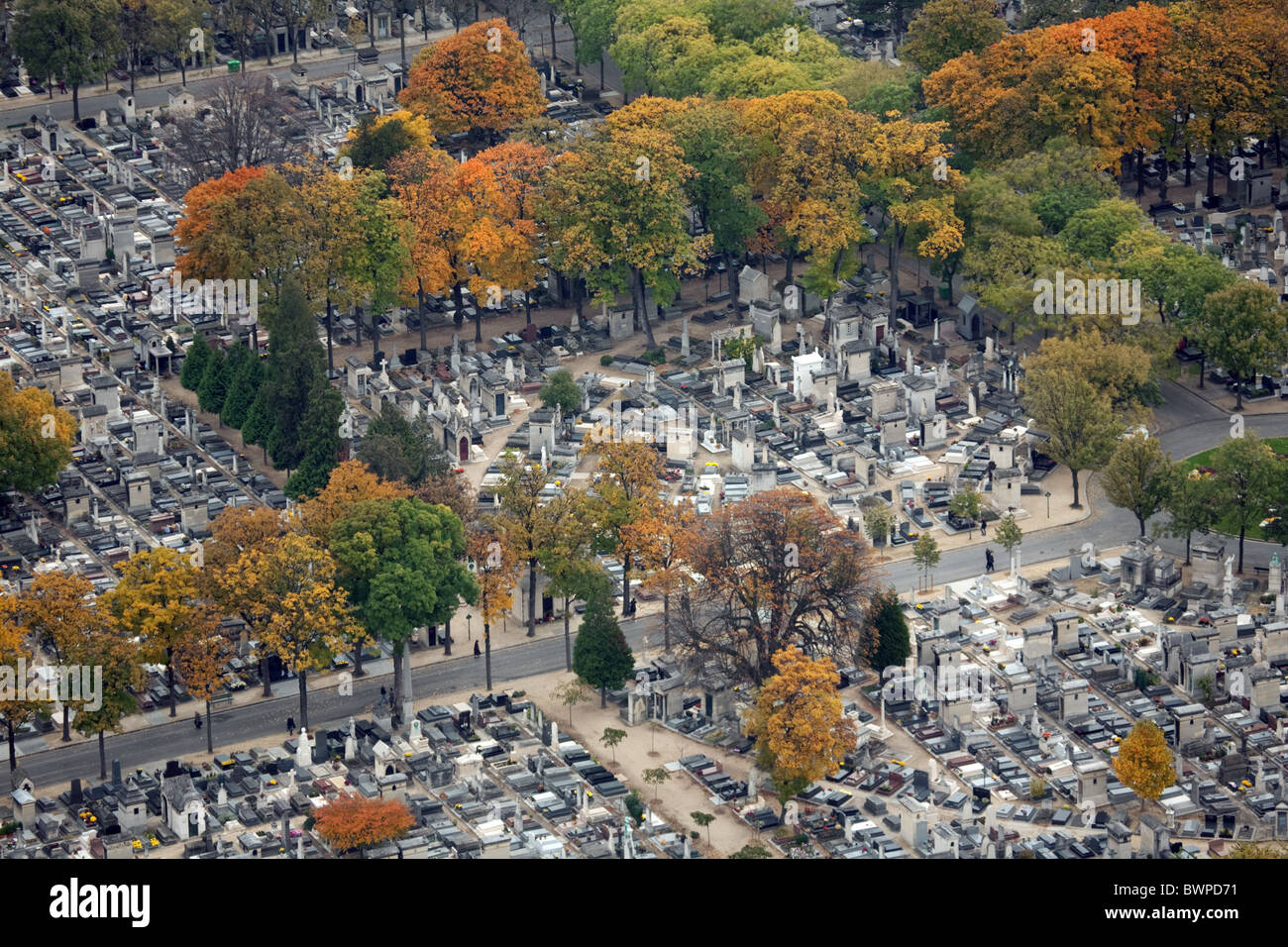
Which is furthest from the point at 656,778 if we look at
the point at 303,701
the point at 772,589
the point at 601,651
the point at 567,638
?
the point at 303,701

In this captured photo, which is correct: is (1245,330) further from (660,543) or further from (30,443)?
(30,443)

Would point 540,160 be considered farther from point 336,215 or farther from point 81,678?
point 81,678

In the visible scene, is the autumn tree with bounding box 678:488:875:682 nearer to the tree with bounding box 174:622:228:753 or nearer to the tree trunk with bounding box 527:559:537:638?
the tree trunk with bounding box 527:559:537:638

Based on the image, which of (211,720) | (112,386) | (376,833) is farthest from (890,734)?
(112,386)

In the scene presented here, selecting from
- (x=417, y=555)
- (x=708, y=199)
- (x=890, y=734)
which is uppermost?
(x=708, y=199)

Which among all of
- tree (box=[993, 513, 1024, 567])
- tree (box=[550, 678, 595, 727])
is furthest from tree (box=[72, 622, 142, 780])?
tree (box=[993, 513, 1024, 567])

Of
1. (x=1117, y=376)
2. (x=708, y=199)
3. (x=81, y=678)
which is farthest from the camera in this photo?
(x=708, y=199)
